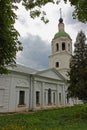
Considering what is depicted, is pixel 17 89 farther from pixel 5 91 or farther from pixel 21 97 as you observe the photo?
pixel 5 91

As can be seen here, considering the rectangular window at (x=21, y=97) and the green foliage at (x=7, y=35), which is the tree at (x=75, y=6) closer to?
the green foliage at (x=7, y=35)

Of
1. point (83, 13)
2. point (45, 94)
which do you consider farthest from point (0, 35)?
point (45, 94)

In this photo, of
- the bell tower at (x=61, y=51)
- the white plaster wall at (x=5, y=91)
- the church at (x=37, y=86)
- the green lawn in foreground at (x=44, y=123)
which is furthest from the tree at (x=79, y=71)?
the bell tower at (x=61, y=51)

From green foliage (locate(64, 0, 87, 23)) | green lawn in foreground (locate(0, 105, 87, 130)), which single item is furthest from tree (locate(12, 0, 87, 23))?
green lawn in foreground (locate(0, 105, 87, 130))

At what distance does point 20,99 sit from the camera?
85.8ft

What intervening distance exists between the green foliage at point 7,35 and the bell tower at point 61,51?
110ft

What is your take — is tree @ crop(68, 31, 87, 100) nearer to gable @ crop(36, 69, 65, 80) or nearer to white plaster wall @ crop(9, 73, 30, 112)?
white plaster wall @ crop(9, 73, 30, 112)

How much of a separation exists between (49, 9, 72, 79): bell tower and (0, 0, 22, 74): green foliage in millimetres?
33440

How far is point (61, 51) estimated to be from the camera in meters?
42.7

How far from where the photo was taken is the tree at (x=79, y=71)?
17.3 meters

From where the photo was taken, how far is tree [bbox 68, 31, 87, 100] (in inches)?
683

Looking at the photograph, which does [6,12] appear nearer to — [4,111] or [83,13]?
[83,13]

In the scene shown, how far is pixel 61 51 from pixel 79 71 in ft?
81.5

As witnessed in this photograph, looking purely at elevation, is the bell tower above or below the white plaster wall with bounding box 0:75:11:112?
above
